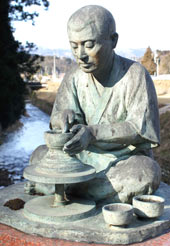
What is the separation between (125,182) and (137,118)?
2.65ft

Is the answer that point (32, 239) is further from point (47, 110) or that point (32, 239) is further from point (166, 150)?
point (47, 110)

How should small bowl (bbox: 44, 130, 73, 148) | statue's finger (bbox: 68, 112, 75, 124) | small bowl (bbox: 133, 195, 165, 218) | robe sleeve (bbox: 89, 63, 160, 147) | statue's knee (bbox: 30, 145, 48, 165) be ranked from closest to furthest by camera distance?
small bowl (bbox: 133, 195, 165, 218) → small bowl (bbox: 44, 130, 73, 148) → robe sleeve (bbox: 89, 63, 160, 147) → statue's finger (bbox: 68, 112, 75, 124) → statue's knee (bbox: 30, 145, 48, 165)

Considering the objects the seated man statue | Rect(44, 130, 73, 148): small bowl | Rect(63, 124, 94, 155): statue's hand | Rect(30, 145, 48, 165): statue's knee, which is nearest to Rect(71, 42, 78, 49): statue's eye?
the seated man statue

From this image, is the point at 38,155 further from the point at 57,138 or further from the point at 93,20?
the point at 93,20

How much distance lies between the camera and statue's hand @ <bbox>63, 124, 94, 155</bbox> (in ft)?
14.0

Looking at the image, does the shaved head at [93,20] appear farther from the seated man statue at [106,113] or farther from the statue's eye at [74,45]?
the statue's eye at [74,45]

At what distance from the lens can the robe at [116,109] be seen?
4797 millimetres

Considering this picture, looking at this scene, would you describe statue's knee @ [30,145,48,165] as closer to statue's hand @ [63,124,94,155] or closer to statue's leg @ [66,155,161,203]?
statue's leg @ [66,155,161,203]

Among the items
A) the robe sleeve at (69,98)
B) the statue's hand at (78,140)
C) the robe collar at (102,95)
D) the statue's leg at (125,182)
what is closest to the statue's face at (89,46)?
the robe collar at (102,95)

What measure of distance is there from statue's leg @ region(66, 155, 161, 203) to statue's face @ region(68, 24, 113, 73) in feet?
4.04

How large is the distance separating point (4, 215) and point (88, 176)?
109 centimetres

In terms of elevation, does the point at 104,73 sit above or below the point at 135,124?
above

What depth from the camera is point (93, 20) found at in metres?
4.61

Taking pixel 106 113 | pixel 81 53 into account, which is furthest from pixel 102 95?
pixel 81 53
